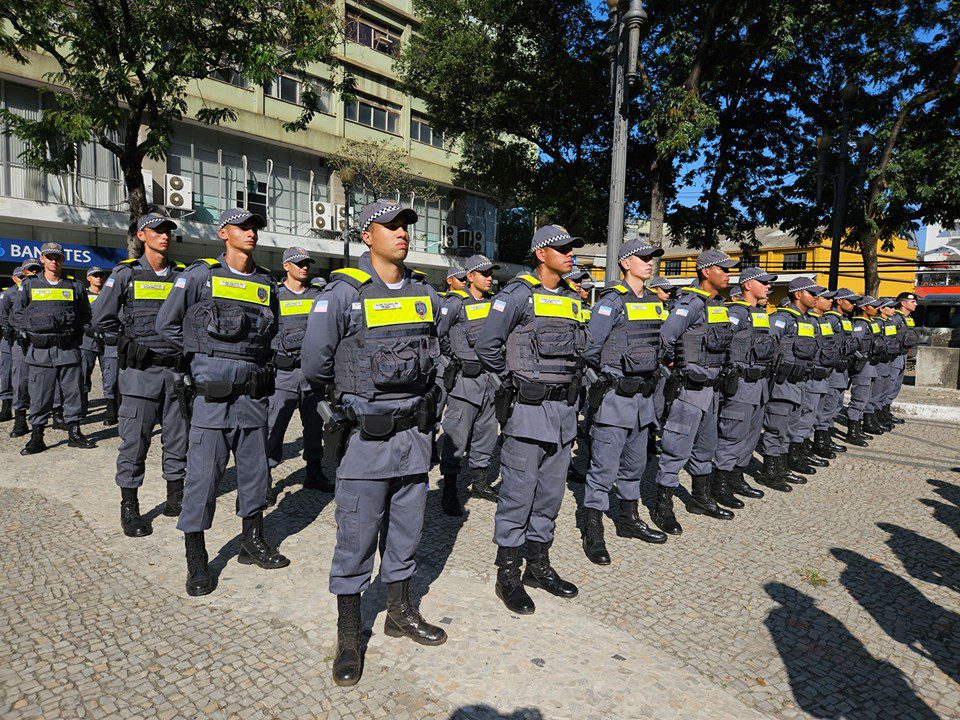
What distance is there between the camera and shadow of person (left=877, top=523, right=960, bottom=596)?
4.23 meters

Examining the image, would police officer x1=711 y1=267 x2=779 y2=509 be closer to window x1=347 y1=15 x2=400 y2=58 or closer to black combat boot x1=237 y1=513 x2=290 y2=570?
black combat boot x1=237 y1=513 x2=290 y2=570

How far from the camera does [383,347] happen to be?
2982mm

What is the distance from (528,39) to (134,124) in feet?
41.9

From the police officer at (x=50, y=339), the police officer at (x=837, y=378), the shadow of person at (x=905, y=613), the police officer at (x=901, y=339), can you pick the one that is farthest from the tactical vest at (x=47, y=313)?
the police officer at (x=901, y=339)

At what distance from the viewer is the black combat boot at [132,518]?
4.34m

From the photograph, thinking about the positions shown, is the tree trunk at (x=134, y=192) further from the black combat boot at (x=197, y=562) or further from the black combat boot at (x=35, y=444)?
the black combat boot at (x=197, y=562)

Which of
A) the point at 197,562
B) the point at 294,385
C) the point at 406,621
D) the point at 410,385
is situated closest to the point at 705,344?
the point at 410,385

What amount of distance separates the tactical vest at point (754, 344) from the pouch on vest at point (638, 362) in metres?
1.42

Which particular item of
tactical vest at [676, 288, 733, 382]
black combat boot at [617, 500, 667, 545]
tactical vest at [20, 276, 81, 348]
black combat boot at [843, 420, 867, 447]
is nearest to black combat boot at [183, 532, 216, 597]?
black combat boot at [617, 500, 667, 545]

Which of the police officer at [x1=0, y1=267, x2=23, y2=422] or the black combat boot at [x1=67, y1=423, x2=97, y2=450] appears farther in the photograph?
the police officer at [x1=0, y1=267, x2=23, y2=422]

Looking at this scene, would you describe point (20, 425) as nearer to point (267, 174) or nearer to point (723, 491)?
point (723, 491)

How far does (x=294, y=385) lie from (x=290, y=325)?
1.91ft

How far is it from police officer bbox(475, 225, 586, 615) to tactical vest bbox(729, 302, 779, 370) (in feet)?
8.46

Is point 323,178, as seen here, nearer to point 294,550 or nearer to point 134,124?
point 134,124
